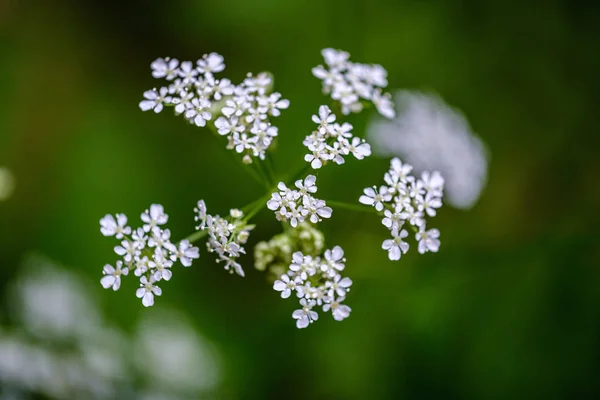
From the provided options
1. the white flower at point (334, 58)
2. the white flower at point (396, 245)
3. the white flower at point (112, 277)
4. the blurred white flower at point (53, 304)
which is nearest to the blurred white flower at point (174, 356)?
the blurred white flower at point (53, 304)

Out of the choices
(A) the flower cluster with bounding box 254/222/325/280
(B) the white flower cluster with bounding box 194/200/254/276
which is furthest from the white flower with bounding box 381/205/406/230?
(B) the white flower cluster with bounding box 194/200/254/276

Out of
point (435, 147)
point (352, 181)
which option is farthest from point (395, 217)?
point (352, 181)

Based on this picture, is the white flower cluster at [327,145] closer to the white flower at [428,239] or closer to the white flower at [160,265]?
the white flower at [428,239]

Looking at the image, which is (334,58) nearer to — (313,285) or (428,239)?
(428,239)

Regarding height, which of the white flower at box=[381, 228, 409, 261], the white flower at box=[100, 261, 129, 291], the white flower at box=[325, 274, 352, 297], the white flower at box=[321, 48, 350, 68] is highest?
the white flower at box=[321, 48, 350, 68]

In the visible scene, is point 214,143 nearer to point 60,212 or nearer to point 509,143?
point 60,212

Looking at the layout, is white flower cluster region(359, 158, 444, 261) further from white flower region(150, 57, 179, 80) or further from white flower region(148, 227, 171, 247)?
white flower region(150, 57, 179, 80)

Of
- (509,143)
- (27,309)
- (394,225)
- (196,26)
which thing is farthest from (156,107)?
(509,143)
